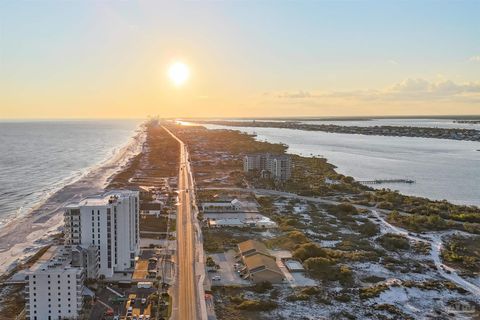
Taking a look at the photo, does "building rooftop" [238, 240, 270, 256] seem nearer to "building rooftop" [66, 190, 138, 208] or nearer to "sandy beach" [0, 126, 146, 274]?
"building rooftop" [66, 190, 138, 208]

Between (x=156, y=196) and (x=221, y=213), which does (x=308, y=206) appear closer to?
(x=221, y=213)

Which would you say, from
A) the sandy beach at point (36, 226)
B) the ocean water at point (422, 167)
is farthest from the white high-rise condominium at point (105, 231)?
the ocean water at point (422, 167)

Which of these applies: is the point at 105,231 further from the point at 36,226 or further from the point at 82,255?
the point at 36,226

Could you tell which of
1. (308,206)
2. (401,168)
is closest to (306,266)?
(308,206)

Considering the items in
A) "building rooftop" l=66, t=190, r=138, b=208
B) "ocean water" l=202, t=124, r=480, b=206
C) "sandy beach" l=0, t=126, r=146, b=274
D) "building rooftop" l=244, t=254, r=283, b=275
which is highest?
"building rooftop" l=66, t=190, r=138, b=208

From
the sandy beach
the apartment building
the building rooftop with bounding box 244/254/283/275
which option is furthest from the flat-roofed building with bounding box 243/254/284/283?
the sandy beach

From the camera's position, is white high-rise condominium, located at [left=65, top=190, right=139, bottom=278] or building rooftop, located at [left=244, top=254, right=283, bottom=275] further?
building rooftop, located at [left=244, top=254, right=283, bottom=275]
